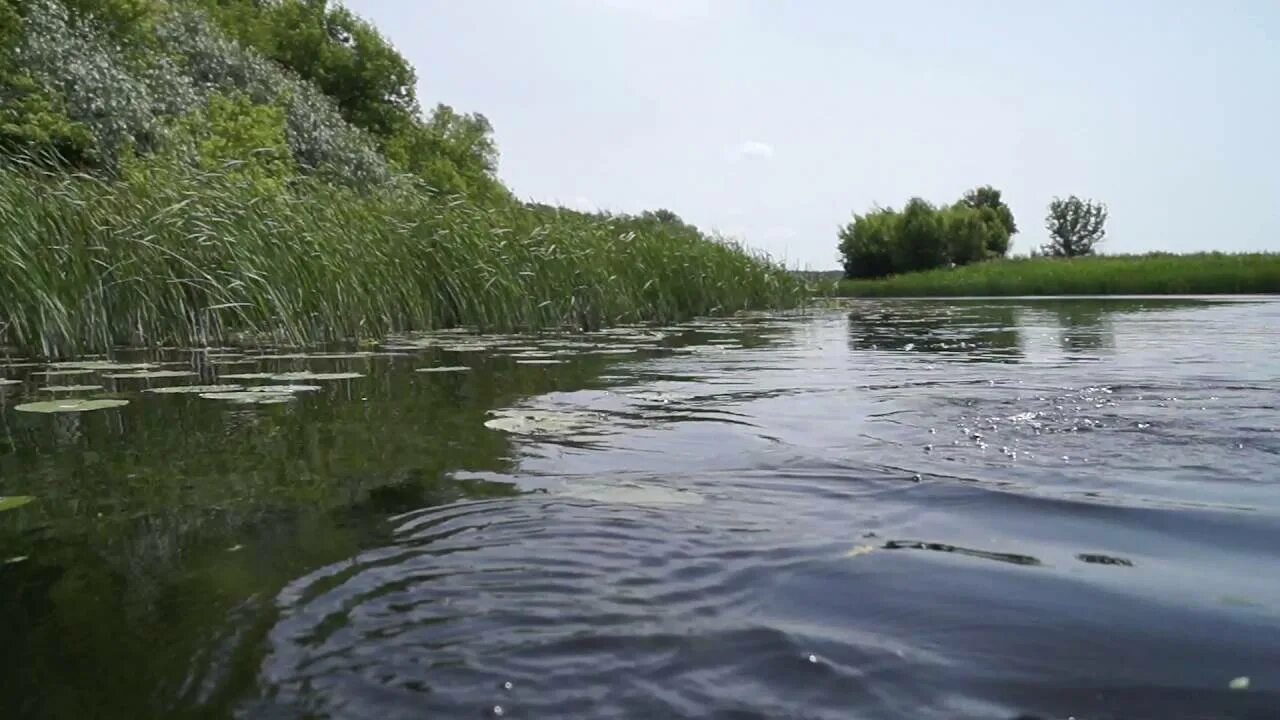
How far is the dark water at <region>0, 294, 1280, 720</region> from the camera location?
3.88 ft

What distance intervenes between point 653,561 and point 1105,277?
28.2 meters

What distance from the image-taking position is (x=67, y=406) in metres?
3.54

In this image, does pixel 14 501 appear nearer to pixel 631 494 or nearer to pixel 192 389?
pixel 631 494

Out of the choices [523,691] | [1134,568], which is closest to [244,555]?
[523,691]

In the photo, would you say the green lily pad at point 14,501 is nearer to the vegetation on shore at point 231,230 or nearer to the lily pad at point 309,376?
the lily pad at point 309,376

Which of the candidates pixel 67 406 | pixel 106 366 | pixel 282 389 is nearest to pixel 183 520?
pixel 67 406

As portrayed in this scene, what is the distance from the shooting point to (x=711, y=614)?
4.65ft

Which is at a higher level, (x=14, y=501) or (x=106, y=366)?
(x=106, y=366)

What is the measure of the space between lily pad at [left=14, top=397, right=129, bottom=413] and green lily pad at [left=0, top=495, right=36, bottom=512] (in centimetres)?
140

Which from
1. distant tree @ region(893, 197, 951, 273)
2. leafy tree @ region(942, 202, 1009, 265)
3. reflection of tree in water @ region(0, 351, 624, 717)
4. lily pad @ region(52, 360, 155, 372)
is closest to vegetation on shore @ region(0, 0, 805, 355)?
lily pad @ region(52, 360, 155, 372)

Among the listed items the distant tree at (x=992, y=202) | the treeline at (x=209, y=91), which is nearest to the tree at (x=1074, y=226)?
the distant tree at (x=992, y=202)

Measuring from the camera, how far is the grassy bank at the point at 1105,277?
25281 mm

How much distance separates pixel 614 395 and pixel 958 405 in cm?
132

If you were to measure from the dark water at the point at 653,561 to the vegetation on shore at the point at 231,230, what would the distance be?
2751 mm
